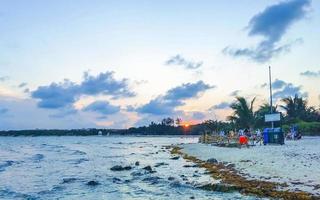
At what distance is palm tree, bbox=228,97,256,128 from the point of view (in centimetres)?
7006

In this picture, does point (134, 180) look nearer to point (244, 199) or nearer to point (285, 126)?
point (244, 199)

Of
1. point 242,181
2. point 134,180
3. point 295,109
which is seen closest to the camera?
point 242,181

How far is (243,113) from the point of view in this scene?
70.8 metres

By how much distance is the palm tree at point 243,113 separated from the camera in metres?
70.1

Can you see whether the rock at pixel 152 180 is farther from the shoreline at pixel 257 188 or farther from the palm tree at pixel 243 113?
the palm tree at pixel 243 113

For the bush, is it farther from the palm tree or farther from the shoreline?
the shoreline

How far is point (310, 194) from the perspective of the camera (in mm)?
15266

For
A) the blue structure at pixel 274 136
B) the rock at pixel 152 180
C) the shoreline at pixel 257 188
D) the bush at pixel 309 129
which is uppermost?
the bush at pixel 309 129

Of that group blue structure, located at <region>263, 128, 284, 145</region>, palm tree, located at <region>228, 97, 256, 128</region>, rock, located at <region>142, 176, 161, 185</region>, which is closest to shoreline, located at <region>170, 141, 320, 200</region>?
rock, located at <region>142, 176, 161, 185</region>

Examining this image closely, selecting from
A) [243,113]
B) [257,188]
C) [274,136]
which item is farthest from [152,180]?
[243,113]

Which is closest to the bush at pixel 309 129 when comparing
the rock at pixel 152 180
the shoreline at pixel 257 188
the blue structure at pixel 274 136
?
the blue structure at pixel 274 136

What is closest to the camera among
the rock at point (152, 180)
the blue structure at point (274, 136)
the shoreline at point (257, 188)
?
the shoreline at point (257, 188)

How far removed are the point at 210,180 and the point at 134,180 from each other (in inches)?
232

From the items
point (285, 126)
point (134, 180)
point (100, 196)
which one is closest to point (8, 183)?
point (134, 180)
